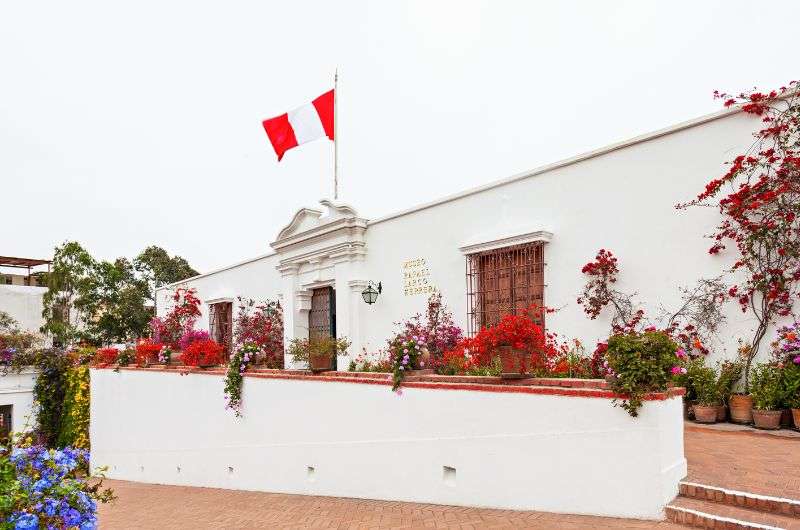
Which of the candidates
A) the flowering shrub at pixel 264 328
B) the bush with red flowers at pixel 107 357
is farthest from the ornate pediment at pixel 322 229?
the bush with red flowers at pixel 107 357

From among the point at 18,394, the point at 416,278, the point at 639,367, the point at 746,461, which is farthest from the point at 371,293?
the point at 18,394

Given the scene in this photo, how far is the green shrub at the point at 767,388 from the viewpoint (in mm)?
5375

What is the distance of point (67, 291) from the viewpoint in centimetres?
2314

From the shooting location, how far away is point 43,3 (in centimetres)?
858

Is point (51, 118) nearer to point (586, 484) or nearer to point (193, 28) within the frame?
point (193, 28)

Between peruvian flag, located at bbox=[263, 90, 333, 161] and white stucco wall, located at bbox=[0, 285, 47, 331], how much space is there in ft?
65.5

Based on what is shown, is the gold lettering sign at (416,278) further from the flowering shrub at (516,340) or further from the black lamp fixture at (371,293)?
the flowering shrub at (516,340)

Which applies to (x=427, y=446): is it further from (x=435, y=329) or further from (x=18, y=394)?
(x=18, y=394)

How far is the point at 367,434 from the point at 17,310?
84.5 feet

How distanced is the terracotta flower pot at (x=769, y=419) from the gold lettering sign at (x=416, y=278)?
4.89m

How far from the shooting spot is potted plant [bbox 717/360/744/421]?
18.8 feet

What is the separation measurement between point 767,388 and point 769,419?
0.31m

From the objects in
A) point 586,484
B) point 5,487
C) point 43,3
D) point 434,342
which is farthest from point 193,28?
point 586,484

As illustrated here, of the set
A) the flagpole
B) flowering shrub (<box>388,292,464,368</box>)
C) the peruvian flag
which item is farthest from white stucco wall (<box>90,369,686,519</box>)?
the peruvian flag
